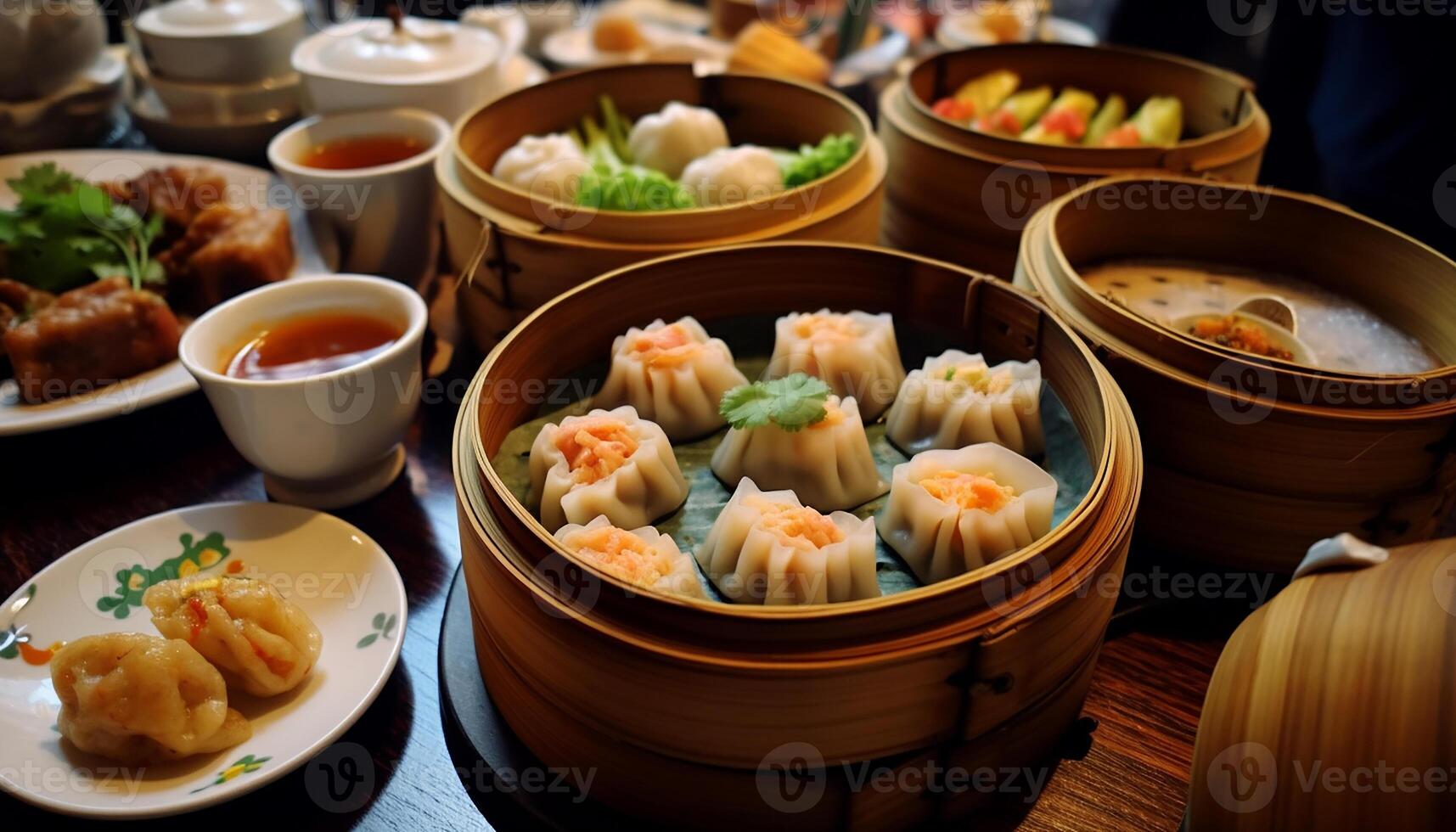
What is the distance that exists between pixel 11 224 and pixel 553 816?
6.27 feet

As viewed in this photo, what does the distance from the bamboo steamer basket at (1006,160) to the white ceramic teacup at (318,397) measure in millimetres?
1223

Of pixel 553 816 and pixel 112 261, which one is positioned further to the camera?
pixel 112 261

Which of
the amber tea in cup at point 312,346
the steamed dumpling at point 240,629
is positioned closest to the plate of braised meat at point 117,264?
the amber tea in cup at point 312,346

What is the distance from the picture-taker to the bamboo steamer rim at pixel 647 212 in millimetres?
1885

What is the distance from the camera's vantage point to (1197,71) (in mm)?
2619

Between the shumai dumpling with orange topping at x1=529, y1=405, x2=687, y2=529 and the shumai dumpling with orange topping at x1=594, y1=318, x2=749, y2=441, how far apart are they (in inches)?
3.8

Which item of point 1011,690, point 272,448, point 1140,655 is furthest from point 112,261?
point 1140,655

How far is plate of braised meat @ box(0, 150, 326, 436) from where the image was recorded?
1874 millimetres

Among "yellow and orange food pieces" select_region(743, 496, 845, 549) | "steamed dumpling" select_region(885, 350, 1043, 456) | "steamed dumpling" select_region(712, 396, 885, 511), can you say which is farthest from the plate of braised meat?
"steamed dumpling" select_region(885, 350, 1043, 456)

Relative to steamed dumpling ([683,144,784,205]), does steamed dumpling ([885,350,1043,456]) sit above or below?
below

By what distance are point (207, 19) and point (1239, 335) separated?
2755 mm

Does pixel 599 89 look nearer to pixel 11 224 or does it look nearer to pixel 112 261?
pixel 112 261

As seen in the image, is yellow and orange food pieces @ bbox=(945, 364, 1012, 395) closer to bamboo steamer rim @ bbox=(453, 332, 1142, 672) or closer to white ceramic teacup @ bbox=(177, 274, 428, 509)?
bamboo steamer rim @ bbox=(453, 332, 1142, 672)

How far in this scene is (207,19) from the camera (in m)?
2.73
